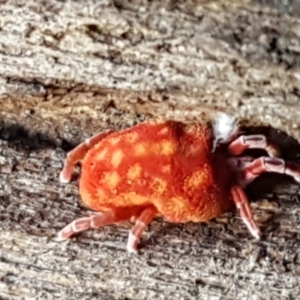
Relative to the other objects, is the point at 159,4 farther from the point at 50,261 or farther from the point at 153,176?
the point at 50,261

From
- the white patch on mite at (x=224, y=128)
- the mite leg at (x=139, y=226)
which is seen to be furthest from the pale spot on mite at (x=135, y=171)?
the white patch on mite at (x=224, y=128)

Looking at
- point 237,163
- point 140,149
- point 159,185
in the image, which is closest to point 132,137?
point 140,149

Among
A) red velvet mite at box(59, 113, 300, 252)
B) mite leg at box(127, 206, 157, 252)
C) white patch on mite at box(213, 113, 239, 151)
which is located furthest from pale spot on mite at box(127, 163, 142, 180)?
white patch on mite at box(213, 113, 239, 151)

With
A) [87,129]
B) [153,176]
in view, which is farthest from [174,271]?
[87,129]

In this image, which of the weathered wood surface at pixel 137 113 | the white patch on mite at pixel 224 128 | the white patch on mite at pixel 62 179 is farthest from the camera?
the white patch on mite at pixel 62 179

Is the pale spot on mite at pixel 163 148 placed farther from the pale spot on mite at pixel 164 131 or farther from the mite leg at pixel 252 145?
the mite leg at pixel 252 145

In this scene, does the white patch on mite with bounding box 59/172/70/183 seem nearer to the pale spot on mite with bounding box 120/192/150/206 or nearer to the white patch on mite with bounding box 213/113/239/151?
the pale spot on mite with bounding box 120/192/150/206

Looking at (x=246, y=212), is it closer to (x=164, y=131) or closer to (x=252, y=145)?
(x=252, y=145)
